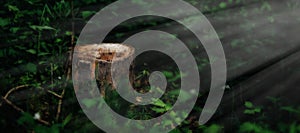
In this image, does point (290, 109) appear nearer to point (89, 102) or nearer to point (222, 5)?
point (89, 102)

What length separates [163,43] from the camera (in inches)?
131

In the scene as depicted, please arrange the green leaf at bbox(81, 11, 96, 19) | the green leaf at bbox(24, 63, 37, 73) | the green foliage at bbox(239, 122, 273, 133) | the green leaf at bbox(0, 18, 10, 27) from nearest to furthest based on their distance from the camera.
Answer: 1. the green foliage at bbox(239, 122, 273, 133)
2. the green leaf at bbox(24, 63, 37, 73)
3. the green leaf at bbox(0, 18, 10, 27)
4. the green leaf at bbox(81, 11, 96, 19)

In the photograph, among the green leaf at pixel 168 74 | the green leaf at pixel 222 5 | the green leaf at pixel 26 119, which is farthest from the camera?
the green leaf at pixel 222 5

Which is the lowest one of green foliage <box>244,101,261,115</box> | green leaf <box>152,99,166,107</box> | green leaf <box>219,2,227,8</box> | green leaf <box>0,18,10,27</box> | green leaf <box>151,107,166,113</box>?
green foliage <box>244,101,261,115</box>

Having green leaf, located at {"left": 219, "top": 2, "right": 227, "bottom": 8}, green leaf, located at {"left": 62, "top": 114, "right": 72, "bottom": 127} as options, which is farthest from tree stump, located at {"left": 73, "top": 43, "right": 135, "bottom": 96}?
green leaf, located at {"left": 219, "top": 2, "right": 227, "bottom": 8}

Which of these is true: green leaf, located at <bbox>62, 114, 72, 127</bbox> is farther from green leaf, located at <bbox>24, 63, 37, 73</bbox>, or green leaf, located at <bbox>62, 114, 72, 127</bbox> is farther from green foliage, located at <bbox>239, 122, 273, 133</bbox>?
green foliage, located at <bbox>239, 122, 273, 133</bbox>

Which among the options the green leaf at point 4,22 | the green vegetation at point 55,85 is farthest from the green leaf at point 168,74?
the green leaf at point 4,22

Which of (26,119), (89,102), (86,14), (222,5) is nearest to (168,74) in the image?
(89,102)

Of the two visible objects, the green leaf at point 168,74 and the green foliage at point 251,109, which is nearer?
the green foliage at point 251,109

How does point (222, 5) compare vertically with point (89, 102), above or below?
above

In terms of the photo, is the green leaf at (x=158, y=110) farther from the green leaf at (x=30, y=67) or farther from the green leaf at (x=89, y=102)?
the green leaf at (x=30, y=67)

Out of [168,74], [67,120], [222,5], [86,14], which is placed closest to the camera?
[67,120]

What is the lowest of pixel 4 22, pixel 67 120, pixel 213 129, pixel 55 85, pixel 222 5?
pixel 213 129

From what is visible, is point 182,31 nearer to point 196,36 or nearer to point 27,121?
point 196,36
